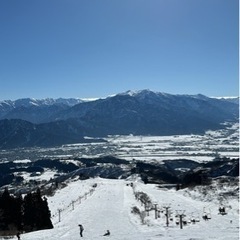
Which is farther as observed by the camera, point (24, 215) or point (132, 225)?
point (24, 215)

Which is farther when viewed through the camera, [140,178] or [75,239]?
[140,178]

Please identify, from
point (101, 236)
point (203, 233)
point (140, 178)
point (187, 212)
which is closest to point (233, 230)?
point (203, 233)

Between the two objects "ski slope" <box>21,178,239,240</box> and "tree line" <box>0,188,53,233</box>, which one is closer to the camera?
"ski slope" <box>21,178,239,240</box>

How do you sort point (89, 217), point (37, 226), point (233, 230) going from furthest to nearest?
point (89, 217)
point (37, 226)
point (233, 230)

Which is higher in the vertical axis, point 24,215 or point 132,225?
point 132,225

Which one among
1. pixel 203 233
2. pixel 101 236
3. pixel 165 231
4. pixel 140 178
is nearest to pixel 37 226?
pixel 101 236

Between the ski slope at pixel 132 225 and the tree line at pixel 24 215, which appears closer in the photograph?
the ski slope at pixel 132 225

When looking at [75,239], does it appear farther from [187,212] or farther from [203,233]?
[187,212]

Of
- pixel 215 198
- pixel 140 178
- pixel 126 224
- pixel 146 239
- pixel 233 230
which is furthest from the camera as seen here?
pixel 140 178
